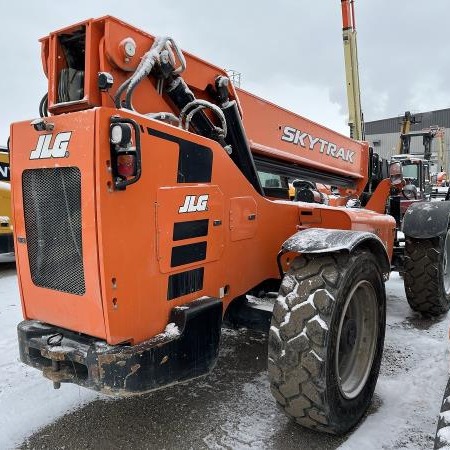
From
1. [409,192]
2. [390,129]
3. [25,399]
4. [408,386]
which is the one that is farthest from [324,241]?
[390,129]

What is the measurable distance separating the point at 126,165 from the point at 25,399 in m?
2.16

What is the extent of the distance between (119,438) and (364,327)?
180 centimetres

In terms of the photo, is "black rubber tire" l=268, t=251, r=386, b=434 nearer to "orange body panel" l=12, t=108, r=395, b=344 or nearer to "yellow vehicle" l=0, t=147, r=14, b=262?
"orange body panel" l=12, t=108, r=395, b=344

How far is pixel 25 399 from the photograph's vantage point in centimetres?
338

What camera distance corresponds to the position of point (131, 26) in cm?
267

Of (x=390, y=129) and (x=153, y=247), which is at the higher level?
(x=390, y=129)

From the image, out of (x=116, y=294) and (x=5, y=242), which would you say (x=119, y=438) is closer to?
(x=116, y=294)

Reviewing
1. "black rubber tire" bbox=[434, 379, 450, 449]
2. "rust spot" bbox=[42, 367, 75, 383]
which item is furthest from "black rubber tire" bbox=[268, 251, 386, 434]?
"rust spot" bbox=[42, 367, 75, 383]

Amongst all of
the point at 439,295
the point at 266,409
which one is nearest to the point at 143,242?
the point at 266,409

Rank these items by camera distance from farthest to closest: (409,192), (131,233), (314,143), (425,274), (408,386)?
(409,192), (425,274), (314,143), (408,386), (131,233)

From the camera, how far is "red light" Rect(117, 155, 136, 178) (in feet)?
7.36

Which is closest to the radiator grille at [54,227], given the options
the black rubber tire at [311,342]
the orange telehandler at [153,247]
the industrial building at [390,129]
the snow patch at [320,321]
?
the orange telehandler at [153,247]

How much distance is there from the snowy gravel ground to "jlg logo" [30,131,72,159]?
1737mm

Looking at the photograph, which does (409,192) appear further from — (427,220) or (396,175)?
(427,220)
